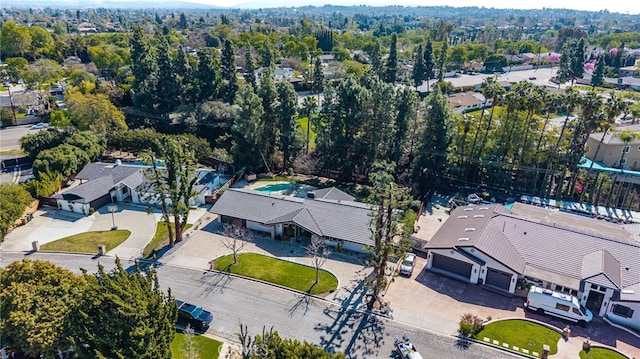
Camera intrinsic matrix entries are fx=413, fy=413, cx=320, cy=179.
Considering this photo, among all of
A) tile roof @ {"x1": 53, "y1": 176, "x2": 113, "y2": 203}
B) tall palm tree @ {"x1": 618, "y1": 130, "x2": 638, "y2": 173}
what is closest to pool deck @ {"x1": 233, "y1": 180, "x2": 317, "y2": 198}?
tile roof @ {"x1": 53, "y1": 176, "x2": 113, "y2": 203}

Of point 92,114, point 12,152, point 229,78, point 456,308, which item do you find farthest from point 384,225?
point 12,152

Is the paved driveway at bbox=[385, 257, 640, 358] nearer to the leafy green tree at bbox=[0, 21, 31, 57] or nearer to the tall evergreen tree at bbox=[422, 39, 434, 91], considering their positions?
the tall evergreen tree at bbox=[422, 39, 434, 91]

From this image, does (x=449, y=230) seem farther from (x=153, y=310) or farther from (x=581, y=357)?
(x=153, y=310)

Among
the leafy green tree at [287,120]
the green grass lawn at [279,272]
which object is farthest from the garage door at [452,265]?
the leafy green tree at [287,120]

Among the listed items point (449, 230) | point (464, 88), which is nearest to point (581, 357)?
point (449, 230)

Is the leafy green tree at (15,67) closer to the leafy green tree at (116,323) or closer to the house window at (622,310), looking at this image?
the leafy green tree at (116,323)

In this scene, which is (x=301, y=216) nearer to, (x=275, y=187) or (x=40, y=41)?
(x=275, y=187)

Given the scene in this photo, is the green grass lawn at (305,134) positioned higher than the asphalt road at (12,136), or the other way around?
the green grass lawn at (305,134)

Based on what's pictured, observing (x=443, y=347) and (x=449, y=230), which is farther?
(x=449, y=230)
